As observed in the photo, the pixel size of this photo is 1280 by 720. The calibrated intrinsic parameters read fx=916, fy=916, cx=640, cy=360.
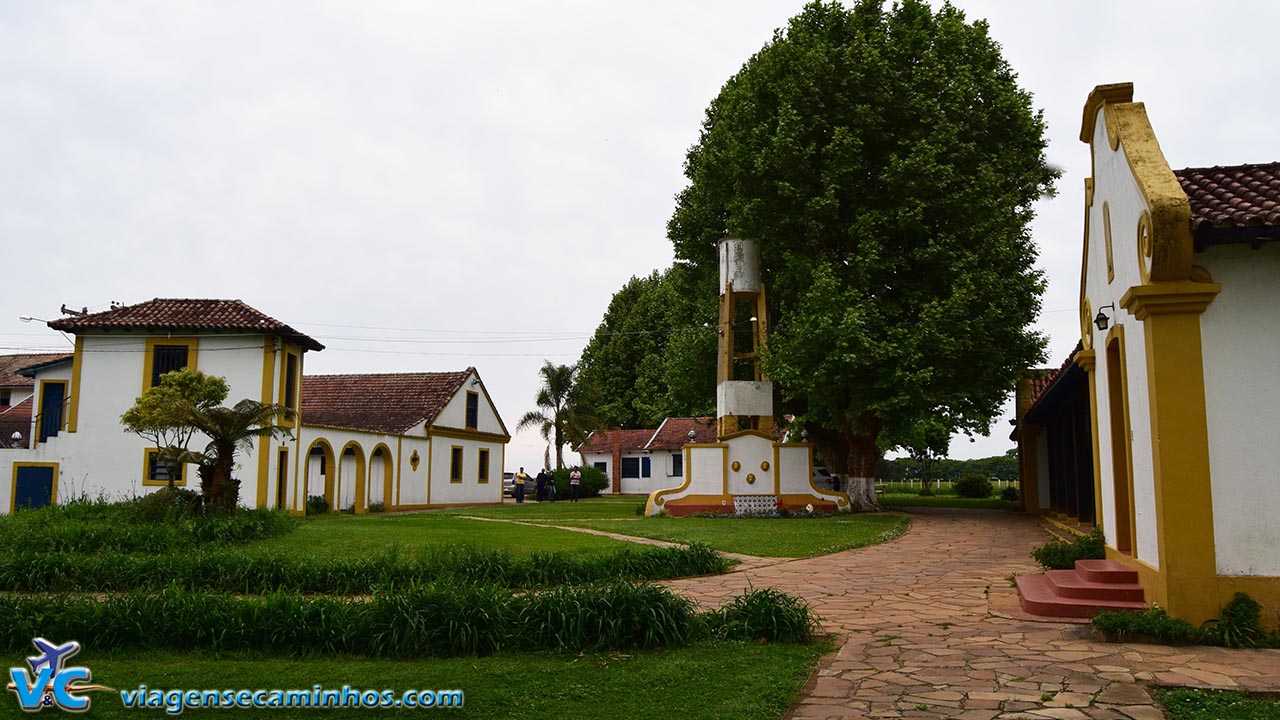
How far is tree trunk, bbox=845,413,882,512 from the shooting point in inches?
981

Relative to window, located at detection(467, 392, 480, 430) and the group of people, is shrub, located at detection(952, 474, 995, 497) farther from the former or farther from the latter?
window, located at detection(467, 392, 480, 430)

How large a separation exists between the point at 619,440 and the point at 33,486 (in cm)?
3203

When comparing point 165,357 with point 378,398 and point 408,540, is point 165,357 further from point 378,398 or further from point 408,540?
point 408,540

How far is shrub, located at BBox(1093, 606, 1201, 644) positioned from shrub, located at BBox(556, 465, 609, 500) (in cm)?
3400

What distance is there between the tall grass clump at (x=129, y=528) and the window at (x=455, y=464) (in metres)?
16.6

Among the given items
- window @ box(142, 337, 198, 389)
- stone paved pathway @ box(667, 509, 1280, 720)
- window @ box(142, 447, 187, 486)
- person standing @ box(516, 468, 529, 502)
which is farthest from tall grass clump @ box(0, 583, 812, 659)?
person standing @ box(516, 468, 529, 502)

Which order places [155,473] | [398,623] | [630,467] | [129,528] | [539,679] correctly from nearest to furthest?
[539,679], [398,623], [129,528], [155,473], [630,467]

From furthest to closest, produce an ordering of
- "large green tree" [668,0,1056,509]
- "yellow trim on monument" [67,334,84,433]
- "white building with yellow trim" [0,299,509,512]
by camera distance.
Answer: "yellow trim on monument" [67,334,84,433], "white building with yellow trim" [0,299,509,512], "large green tree" [668,0,1056,509]

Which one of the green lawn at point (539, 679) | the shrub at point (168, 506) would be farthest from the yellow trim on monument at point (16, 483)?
the green lawn at point (539, 679)

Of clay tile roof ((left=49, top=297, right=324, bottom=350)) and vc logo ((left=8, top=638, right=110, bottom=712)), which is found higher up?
clay tile roof ((left=49, top=297, right=324, bottom=350))

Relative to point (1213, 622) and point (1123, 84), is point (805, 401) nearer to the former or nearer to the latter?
point (1123, 84)

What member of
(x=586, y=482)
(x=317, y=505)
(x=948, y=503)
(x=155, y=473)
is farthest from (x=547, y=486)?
(x=155, y=473)

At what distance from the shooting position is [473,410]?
36031 millimetres

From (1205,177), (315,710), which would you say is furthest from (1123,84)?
(315,710)
